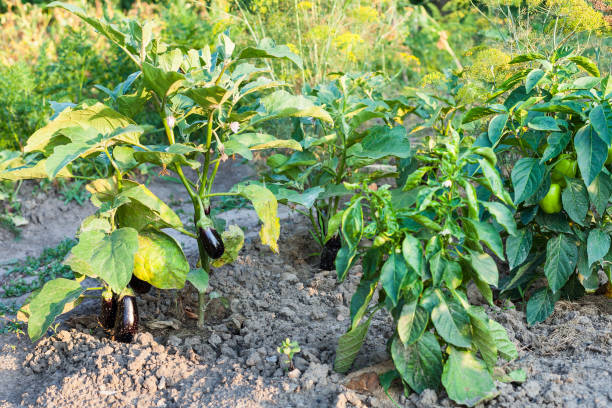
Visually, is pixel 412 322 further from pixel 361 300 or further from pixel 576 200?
pixel 576 200

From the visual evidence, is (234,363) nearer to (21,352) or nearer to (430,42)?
(21,352)

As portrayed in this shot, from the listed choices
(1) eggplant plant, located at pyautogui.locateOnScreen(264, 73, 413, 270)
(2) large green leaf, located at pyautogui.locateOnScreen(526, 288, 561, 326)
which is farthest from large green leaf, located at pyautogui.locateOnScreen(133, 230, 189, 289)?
(2) large green leaf, located at pyautogui.locateOnScreen(526, 288, 561, 326)

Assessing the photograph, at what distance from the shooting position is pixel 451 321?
5.52 ft

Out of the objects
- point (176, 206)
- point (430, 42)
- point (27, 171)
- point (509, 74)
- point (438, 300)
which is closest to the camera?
point (438, 300)

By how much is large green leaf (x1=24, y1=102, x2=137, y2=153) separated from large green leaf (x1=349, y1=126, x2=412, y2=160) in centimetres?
96

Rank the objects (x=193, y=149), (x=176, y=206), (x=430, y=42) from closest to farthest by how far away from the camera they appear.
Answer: (x=193, y=149) < (x=176, y=206) < (x=430, y=42)

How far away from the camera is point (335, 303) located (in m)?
2.48

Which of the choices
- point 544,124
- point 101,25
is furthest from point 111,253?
point 544,124

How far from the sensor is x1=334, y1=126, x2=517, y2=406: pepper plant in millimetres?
1629

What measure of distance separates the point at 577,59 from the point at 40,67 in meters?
4.00

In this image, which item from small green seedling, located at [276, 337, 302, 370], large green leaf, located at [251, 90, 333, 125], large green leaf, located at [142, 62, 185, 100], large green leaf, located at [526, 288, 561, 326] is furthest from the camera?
large green leaf, located at [526, 288, 561, 326]

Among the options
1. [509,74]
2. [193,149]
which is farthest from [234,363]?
[509,74]

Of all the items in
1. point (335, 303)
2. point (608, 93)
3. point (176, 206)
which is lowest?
point (176, 206)

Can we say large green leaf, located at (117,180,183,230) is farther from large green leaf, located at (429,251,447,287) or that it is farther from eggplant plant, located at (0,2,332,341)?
large green leaf, located at (429,251,447,287)
